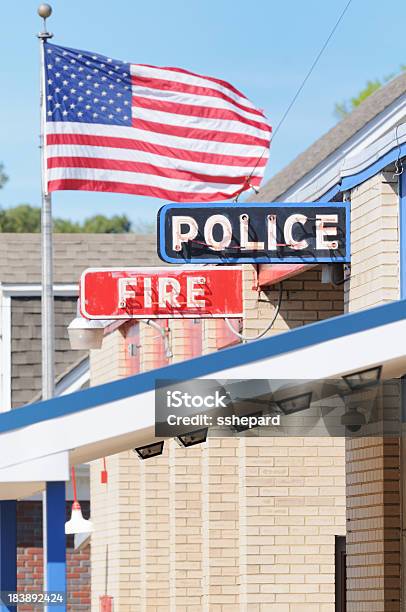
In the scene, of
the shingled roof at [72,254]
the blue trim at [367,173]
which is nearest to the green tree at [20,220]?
the shingled roof at [72,254]

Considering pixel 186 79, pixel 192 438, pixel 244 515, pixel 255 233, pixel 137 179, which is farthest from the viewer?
pixel 186 79

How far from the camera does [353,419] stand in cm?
1355

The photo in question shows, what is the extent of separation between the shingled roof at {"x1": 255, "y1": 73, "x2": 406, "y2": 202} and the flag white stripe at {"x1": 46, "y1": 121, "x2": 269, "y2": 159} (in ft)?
1.92

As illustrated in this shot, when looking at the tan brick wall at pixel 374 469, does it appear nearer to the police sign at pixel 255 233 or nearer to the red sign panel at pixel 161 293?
→ the police sign at pixel 255 233

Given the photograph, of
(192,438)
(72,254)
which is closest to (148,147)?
(192,438)

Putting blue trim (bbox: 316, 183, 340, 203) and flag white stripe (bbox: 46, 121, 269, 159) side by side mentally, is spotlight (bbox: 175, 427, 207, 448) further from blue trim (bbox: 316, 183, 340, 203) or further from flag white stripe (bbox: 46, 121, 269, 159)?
flag white stripe (bbox: 46, 121, 269, 159)

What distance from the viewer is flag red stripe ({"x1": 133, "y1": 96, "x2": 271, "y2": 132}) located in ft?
54.0

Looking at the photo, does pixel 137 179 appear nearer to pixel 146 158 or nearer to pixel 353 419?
pixel 146 158

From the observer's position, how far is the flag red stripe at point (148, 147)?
53.5 feet

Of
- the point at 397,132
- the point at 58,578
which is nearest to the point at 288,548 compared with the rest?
the point at 397,132

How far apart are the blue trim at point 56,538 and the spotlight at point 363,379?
6.26ft

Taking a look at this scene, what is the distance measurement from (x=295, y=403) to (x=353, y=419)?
2748 mm

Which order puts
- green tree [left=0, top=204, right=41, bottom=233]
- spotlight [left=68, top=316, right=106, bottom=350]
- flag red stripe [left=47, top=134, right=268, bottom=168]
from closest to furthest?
flag red stripe [left=47, top=134, right=268, bottom=168], spotlight [left=68, top=316, right=106, bottom=350], green tree [left=0, top=204, right=41, bottom=233]
